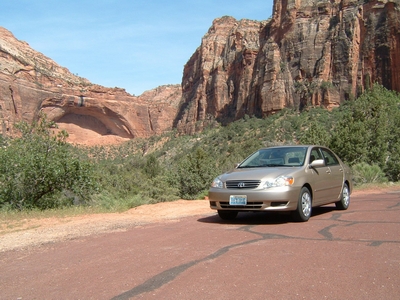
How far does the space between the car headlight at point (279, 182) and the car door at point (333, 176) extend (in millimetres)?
1586

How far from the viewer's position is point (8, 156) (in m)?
13.3

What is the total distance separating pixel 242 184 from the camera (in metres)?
7.57

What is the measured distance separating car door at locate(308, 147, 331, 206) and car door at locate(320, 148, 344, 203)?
0.06 meters

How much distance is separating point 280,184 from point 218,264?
9.98 ft

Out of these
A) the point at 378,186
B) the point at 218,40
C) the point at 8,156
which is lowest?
the point at 378,186

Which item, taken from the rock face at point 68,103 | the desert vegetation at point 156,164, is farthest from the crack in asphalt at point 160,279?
the rock face at point 68,103

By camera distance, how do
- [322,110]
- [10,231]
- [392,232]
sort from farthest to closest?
[322,110] < [10,231] < [392,232]

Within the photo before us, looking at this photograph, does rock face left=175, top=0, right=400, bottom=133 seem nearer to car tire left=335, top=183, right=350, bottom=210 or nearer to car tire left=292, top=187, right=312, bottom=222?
car tire left=335, top=183, right=350, bottom=210

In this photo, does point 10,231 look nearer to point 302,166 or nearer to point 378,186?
point 302,166

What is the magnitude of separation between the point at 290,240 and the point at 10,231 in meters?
5.29

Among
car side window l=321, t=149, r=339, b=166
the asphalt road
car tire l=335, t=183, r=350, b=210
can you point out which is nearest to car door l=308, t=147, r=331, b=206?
car side window l=321, t=149, r=339, b=166

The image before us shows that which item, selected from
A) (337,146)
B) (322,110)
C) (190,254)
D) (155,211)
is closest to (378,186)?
(337,146)

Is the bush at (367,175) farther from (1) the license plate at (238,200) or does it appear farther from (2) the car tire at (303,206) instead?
(1) the license plate at (238,200)

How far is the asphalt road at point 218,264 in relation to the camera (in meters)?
3.85
